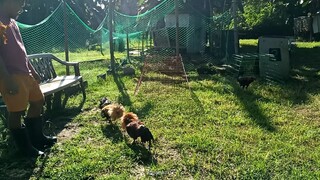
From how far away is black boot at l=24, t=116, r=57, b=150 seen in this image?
13.8ft

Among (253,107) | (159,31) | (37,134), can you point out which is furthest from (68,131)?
(159,31)

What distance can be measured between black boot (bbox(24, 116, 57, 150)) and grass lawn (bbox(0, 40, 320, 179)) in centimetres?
17

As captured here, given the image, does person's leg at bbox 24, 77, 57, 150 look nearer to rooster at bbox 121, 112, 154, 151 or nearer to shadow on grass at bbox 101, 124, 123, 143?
shadow on grass at bbox 101, 124, 123, 143

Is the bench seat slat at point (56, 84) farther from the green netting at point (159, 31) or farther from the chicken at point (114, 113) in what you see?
the green netting at point (159, 31)

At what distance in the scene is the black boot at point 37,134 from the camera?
4.20 meters

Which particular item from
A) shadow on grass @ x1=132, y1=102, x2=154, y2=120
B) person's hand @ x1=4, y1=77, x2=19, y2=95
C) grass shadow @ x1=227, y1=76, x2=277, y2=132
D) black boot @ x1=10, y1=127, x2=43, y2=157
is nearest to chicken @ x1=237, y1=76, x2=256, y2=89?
grass shadow @ x1=227, y1=76, x2=277, y2=132

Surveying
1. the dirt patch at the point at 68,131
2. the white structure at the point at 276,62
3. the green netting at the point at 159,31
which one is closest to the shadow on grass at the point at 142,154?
the dirt patch at the point at 68,131

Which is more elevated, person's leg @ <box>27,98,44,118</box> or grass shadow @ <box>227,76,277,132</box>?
person's leg @ <box>27,98,44,118</box>

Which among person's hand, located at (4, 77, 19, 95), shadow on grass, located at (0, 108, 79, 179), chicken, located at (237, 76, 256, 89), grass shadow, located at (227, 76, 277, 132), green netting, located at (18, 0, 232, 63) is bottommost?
shadow on grass, located at (0, 108, 79, 179)

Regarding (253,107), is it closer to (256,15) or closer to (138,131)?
(138,131)

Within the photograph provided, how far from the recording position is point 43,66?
6348 millimetres

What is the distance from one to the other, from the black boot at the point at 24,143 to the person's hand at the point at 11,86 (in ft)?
1.72

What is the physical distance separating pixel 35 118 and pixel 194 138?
6.46 ft

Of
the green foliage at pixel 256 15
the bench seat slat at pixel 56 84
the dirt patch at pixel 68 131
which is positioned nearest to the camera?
the dirt patch at pixel 68 131
